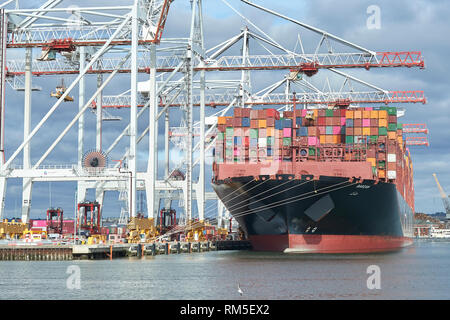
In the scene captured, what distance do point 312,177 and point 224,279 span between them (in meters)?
15.8

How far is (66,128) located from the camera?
52750 mm

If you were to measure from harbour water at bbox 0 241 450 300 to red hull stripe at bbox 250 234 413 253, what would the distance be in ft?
7.67

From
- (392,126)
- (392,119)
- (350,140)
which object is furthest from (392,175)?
(392,119)

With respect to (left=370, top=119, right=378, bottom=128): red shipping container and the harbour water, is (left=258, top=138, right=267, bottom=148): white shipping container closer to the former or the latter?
(left=370, top=119, right=378, bottom=128): red shipping container

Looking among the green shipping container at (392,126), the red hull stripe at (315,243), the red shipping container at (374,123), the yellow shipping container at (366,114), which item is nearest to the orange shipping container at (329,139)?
the yellow shipping container at (366,114)

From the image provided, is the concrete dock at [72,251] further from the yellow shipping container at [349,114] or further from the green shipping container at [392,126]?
the green shipping container at [392,126]

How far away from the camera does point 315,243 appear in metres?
50.5

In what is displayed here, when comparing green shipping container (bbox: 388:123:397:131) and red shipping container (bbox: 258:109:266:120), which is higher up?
red shipping container (bbox: 258:109:266:120)

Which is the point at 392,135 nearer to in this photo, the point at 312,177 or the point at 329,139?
the point at 329,139

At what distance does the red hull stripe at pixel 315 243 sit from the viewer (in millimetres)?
50531

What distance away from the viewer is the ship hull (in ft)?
165

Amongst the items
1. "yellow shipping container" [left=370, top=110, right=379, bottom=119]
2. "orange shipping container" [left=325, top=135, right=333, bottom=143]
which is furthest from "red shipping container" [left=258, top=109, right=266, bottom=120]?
"yellow shipping container" [left=370, top=110, right=379, bottom=119]
